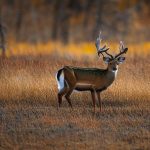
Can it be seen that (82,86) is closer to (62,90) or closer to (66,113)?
(62,90)

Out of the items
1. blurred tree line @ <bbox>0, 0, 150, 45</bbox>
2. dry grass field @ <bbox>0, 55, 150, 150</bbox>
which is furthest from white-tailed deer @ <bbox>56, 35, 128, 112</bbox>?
blurred tree line @ <bbox>0, 0, 150, 45</bbox>

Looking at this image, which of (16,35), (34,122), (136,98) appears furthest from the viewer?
(16,35)

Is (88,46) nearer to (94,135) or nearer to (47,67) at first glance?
(47,67)

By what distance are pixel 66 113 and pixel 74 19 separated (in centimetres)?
2982

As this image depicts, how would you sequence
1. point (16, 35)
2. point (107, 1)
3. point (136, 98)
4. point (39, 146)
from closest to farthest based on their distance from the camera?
1. point (39, 146)
2. point (136, 98)
3. point (107, 1)
4. point (16, 35)

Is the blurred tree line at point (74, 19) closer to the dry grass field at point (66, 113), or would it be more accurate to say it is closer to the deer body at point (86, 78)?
the dry grass field at point (66, 113)

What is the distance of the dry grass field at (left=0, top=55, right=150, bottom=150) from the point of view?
13031mm

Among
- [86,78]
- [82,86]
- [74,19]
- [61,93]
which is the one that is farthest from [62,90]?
[74,19]

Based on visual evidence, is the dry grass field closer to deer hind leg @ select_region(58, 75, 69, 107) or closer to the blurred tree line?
deer hind leg @ select_region(58, 75, 69, 107)

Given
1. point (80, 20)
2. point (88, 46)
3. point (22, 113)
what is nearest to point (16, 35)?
point (80, 20)

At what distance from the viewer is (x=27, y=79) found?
17422mm

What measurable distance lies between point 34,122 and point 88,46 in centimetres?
1823

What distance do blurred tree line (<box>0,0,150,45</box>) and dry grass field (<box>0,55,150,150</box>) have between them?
64.7 feet

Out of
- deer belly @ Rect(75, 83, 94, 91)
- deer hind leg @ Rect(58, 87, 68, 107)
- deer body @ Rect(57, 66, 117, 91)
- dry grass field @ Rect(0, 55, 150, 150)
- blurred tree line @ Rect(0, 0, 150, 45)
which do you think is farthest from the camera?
blurred tree line @ Rect(0, 0, 150, 45)
